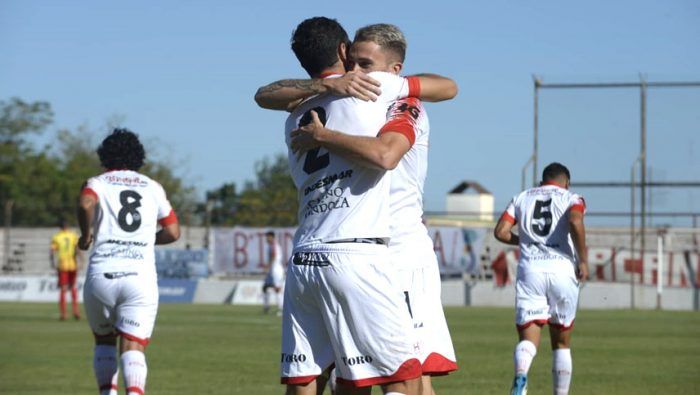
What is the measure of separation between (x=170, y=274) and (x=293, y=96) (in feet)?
121

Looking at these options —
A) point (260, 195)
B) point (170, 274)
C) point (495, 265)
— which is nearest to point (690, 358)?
point (495, 265)

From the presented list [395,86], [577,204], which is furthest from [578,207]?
[395,86]

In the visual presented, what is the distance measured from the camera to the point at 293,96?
228 inches

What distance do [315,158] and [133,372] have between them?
13.5 ft

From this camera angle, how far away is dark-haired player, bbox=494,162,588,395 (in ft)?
36.7

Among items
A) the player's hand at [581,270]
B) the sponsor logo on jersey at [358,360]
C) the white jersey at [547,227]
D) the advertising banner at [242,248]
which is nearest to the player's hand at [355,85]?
the sponsor logo on jersey at [358,360]

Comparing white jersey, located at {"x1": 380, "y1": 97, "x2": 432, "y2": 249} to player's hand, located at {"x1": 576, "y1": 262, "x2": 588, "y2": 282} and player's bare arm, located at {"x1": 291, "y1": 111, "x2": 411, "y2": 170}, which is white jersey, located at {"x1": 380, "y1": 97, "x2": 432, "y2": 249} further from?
player's hand, located at {"x1": 576, "y1": 262, "x2": 588, "y2": 282}

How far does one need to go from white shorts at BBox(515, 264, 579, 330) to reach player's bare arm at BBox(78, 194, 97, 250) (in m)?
4.19

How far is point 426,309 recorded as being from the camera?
22.8ft

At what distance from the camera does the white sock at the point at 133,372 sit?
9.13 meters

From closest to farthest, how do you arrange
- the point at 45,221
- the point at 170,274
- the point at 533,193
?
the point at 533,193 < the point at 170,274 < the point at 45,221

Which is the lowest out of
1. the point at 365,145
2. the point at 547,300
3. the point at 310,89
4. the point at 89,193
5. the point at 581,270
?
the point at 547,300

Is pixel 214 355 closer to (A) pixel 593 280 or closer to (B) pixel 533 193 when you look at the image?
(B) pixel 533 193

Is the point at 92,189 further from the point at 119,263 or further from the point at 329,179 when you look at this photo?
the point at 329,179
